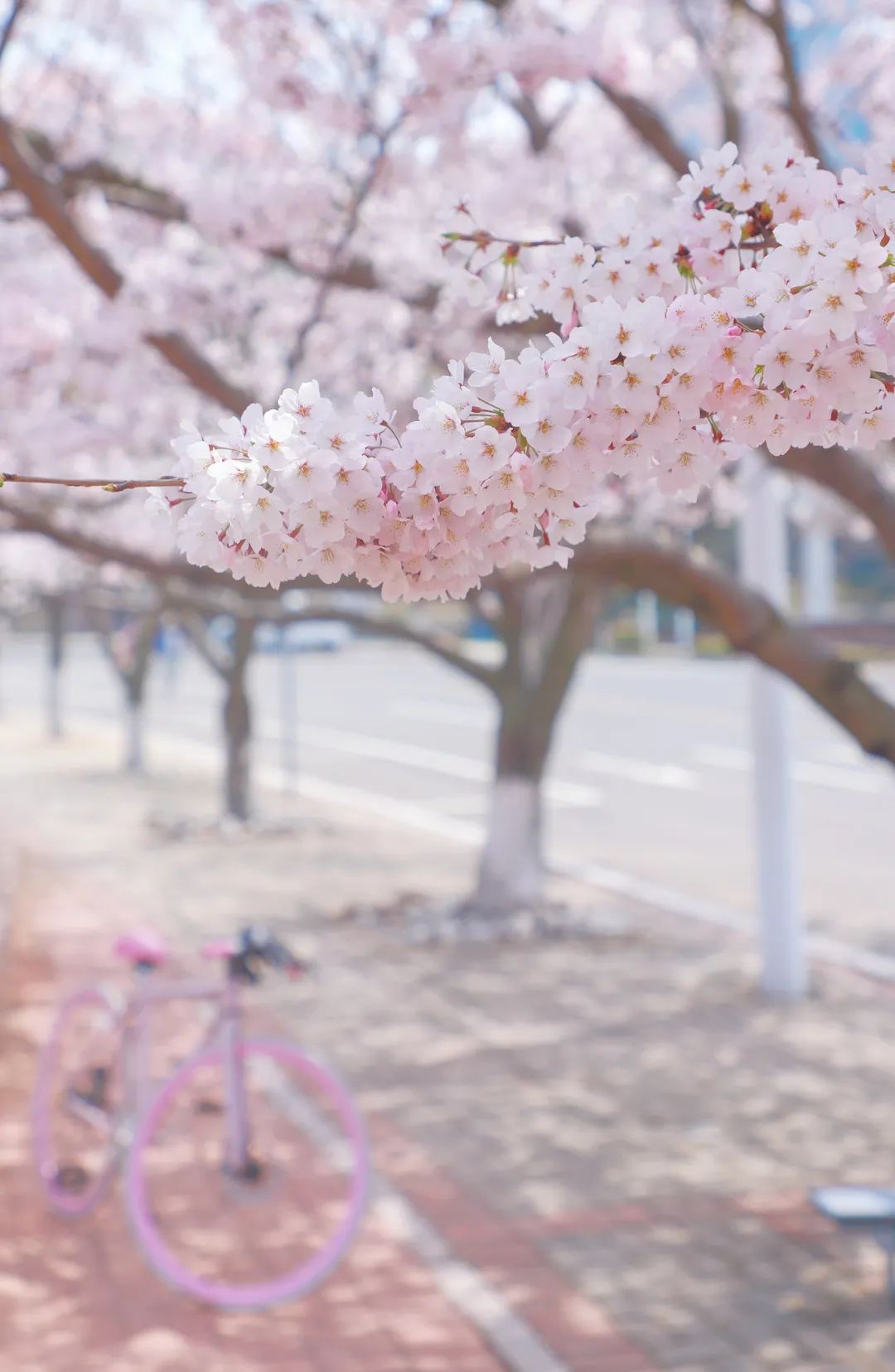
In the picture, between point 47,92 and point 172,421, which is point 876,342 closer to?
point 47,92

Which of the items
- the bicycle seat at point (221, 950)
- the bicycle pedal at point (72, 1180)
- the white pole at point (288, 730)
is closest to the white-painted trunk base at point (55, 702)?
the white pole at point (288, 730)

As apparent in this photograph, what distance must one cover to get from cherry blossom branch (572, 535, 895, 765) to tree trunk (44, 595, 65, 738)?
21.5 metres

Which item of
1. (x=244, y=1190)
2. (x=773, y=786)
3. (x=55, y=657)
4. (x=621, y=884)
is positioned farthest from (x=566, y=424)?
(x=55, y=657)

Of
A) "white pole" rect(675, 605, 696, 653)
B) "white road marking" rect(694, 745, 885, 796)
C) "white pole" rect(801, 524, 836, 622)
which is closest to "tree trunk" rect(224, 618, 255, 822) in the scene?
"white road marking" rect(694, 745, 885, 796)

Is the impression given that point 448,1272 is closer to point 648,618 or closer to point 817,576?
point 817,576

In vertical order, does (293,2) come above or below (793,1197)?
above

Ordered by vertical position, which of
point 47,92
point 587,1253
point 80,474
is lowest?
point 587,1253

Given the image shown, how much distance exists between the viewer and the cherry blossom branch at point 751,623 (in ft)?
17.3

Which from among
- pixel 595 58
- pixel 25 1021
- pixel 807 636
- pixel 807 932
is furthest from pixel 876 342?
pixel 807 932

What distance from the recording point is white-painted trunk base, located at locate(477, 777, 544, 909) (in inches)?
437

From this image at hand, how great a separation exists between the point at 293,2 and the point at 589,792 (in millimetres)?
11821

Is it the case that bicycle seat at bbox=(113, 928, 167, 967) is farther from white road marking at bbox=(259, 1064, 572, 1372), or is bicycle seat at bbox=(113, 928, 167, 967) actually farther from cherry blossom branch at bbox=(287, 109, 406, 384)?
cherry blossom branch at bbox=(287, 109, 406, 384)

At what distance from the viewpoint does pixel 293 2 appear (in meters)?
7.99

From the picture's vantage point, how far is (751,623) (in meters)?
5.60
